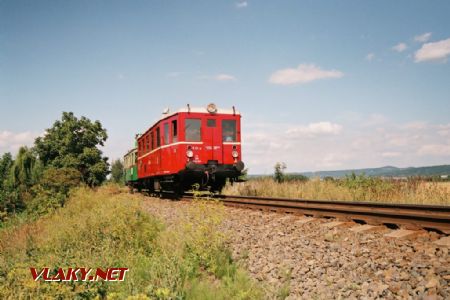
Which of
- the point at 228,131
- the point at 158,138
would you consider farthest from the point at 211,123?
the point at 158,138

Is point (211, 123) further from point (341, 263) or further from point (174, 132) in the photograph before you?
point (341, 263)

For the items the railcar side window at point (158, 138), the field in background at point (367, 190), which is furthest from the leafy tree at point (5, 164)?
the field in background at point (367, 190)

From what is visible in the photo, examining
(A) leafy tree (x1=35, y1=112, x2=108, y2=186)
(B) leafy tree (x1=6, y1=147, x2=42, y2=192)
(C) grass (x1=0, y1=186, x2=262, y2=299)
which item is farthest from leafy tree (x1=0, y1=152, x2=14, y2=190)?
(C) grass (x1=0, y1=186, x2=262, y2=299)

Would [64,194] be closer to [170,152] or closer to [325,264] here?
[170,152]

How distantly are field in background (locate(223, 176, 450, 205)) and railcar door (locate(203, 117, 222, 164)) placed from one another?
271 centimetres

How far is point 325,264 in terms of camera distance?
4.66m

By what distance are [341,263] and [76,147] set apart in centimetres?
4117

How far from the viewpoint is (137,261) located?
5.43m

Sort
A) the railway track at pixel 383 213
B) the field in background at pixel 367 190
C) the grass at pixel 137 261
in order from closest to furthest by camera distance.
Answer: the grass at pixel 137 261 < the railway track at pixel 383 213 < the field in background at pixel 367 190

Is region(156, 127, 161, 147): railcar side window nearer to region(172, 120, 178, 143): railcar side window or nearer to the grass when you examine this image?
region(172, 120, 178, 143): railcar side window

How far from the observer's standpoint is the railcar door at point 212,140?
540 inches

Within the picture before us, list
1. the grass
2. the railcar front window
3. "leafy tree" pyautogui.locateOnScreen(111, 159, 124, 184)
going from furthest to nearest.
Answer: "leafy tree" pyautogui.locateOnScreen(111, 159, 124, 184)
the railcar front window
the grass

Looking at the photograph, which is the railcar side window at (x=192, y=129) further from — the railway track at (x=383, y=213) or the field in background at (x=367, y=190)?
the railway track at (x=383, y=213)

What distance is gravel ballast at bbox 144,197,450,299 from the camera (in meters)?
3.76
